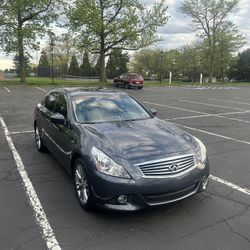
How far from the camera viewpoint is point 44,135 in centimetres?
648

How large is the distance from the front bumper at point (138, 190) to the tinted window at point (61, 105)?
187cm

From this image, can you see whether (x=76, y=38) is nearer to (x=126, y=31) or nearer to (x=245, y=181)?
(x=126, y=31)

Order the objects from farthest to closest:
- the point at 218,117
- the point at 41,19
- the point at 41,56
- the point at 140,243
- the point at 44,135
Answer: the point at 41,56 < the point at 41,19 < the point at 218,117 < the point at 44,135 < the point at 140,243

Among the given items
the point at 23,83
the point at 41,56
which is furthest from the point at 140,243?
the point at 41,56

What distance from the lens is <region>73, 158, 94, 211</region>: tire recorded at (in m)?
4.04

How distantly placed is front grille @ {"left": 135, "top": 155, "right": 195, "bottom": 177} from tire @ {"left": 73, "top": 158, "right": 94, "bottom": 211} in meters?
0.78

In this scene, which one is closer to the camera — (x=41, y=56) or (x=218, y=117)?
(x=218, y=117)

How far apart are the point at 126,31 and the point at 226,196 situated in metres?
31.3

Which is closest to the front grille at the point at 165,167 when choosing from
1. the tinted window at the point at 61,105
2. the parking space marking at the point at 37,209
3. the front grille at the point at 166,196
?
the front grille at the point at 166,196

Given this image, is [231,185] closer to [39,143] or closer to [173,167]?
[173,167]

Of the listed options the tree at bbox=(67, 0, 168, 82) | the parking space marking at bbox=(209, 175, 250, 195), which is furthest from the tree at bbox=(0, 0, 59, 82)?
the parking space marking at bbox=(209, 175, 250, 195)

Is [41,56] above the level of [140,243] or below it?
above

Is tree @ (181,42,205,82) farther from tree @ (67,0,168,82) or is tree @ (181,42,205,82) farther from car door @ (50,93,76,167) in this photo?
car door @ (50,93,76,167)

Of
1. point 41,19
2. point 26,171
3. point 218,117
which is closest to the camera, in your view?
point 26,171
